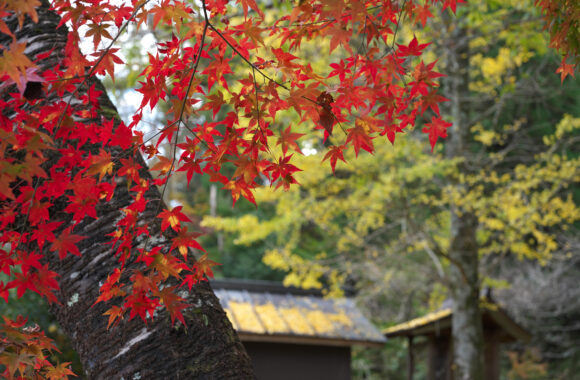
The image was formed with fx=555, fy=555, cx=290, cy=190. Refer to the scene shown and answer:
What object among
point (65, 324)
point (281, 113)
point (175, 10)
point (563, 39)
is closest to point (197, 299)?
point (65, 324)

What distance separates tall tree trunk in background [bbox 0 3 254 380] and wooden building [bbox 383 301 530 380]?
767 centimetres

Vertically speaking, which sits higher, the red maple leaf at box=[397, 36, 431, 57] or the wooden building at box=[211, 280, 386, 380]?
the red maple leaf at box=[397, 36, 431, 57]

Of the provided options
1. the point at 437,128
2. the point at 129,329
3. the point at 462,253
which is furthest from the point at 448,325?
the point at 129,329

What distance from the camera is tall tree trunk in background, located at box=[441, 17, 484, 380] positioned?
761cm

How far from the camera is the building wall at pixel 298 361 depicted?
24.7 feet

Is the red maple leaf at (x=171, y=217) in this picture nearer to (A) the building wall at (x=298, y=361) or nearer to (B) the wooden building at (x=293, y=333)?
(B) the wooden building at (x=293, y=333)

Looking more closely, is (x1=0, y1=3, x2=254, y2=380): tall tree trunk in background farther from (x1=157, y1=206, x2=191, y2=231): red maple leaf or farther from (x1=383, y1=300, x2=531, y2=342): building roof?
(x1=383, y1=300, x2=531, y2=342): building roof

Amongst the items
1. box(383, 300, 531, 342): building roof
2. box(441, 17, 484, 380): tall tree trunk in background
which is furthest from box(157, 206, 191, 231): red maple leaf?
box(383, 300, 531, 342): building roof

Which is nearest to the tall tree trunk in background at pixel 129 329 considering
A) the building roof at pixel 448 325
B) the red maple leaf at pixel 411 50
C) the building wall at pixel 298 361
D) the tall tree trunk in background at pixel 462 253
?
the red maple leaf at pixel 411 50

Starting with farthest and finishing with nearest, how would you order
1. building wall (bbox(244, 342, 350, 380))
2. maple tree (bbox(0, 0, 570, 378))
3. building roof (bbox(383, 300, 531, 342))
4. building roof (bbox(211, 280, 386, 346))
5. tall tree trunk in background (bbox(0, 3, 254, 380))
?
building roof (bbox(383, 300, 531, 342)) → building wall (bbox(244, 342, 350, 380)) → building roof (bbox(211, 280, 386, 346)) → tall tree trunk in background (bbox(0, 3, 254, 380)) → maple tree (bbox(0, 0, 570, 378))

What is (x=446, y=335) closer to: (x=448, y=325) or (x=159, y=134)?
(x=448, y=325)

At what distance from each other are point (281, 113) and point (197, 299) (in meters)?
6.17

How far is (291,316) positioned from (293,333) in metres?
0.58

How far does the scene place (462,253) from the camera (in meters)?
8.03
